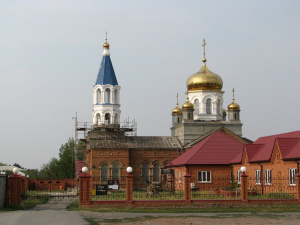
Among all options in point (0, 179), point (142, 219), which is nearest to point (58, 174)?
point (0, 179)

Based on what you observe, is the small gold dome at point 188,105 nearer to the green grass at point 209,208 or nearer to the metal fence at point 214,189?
the metal fence at point 214,189

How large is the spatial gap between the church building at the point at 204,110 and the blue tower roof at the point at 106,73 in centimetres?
706

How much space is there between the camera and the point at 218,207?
24.4 meters

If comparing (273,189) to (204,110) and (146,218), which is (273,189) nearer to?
(146,218)

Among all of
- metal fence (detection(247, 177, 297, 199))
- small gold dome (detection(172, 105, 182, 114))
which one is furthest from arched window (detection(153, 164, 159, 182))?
metal fence (detection(247, 177, 297, 199))

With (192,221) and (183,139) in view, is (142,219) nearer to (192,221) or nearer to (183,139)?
(192,221)

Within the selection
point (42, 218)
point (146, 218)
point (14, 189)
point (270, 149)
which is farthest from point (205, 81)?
point (42, 218)

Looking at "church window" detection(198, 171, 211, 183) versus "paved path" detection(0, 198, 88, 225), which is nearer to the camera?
"paved path" detection(0, 198, 88, 225)

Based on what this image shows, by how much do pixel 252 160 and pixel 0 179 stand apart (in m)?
16.5

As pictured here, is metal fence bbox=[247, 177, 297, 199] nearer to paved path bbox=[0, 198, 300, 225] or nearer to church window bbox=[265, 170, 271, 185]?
church window bbox=[265, 170, 271, 185]

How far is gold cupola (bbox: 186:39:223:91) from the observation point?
160 ft

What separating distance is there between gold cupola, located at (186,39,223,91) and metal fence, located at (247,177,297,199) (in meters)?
17.5

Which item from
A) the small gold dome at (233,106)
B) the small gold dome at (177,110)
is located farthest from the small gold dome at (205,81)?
the small gold dome at (177,110)

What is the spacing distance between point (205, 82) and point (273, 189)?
20.8m
